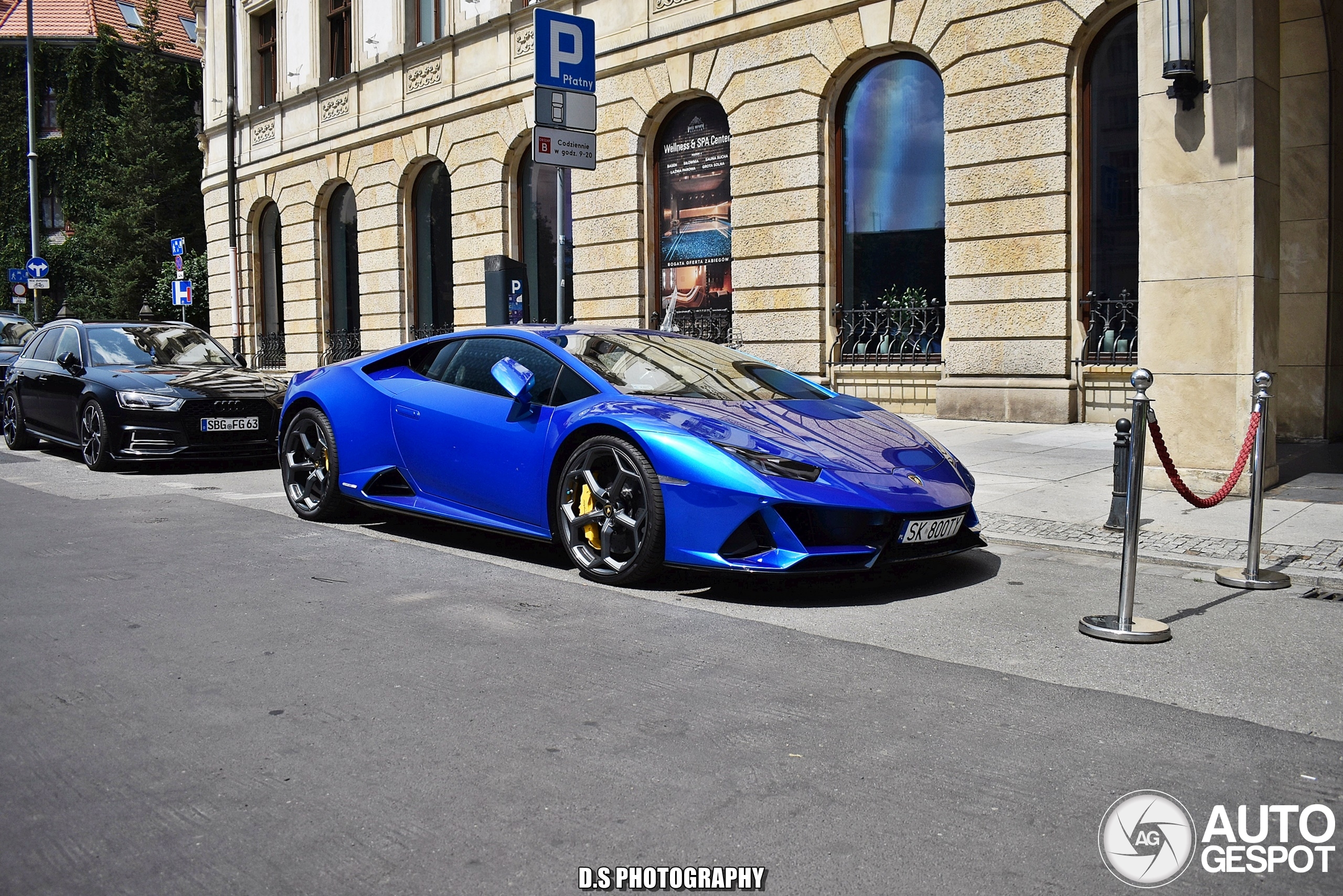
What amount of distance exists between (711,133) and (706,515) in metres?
13.1

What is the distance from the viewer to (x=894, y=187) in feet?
50.3

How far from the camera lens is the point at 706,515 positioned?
5.29m

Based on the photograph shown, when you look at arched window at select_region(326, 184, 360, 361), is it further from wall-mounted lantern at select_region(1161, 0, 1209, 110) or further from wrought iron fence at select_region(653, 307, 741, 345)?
wall-mounted lantern at select_region(1161, 0, 1209, 110)

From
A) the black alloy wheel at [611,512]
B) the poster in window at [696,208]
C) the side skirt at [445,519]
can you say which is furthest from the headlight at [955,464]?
the poster in window at [696,208]

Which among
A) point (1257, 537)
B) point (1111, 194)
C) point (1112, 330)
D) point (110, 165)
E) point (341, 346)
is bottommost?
point (1257, 537)

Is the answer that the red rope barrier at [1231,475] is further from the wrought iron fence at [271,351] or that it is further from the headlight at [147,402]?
the wrought iron fence at [271,351]

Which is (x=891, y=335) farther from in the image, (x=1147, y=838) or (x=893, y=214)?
(x=1147, y=838)

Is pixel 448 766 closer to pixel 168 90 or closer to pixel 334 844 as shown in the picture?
pixel 334 844

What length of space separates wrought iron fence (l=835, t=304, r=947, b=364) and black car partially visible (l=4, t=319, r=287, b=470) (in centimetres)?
743

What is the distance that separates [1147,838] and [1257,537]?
356cm

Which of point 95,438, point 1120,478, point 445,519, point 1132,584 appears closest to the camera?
point 1132,584

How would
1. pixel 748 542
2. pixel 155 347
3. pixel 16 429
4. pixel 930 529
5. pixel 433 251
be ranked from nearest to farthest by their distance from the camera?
pixel 748 542 < pixel 930 529 < pixel 155 347 < pixel 16 429 < pixel 433 251

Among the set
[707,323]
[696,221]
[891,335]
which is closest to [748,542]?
[891,335]

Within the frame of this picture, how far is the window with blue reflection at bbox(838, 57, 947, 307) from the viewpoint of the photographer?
1492 centimetres
